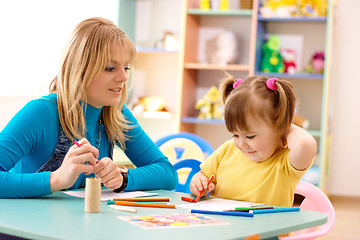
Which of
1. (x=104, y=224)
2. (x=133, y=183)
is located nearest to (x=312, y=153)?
(x=133, y=183)

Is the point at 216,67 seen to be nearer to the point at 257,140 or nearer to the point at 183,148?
the point at 183,148

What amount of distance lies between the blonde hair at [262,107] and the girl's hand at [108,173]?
0.33 m

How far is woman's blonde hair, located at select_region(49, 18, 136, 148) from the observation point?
1503 millimetres

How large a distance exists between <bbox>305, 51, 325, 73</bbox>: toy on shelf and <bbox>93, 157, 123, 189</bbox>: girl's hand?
3.32 m

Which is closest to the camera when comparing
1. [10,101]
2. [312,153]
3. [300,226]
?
[300,226]

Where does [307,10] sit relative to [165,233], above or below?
above

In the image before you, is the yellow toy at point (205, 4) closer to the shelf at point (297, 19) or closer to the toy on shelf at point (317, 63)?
the shelf at point (297, 19)

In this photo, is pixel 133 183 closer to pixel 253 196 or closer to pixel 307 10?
pixel 253 196

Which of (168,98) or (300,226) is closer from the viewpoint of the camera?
(300,226)

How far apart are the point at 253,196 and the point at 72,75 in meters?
0.61

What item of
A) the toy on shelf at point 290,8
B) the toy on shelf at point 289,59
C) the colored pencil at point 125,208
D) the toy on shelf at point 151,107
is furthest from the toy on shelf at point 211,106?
the colored pencil at point 125,208

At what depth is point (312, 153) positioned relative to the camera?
1.41 meters

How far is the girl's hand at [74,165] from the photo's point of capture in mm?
1294

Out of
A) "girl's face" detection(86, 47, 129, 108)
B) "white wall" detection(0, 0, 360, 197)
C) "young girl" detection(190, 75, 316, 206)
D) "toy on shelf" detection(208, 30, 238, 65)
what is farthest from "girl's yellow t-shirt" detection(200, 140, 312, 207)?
"toy on shelf" detection(208, 30, 238, 65)
